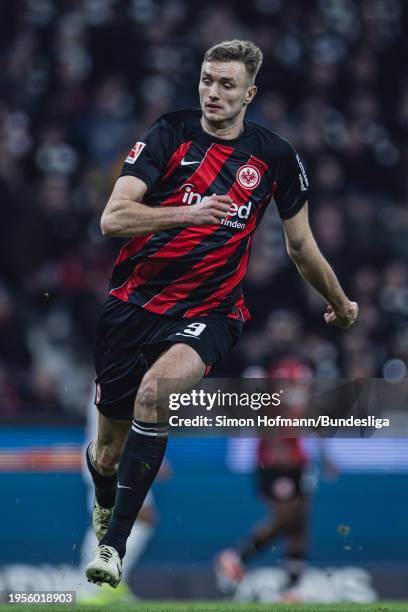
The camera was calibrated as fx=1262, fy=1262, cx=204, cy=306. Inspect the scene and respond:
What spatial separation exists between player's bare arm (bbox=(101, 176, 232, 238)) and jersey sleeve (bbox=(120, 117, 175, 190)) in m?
0.12

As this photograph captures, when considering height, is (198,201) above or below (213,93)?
below

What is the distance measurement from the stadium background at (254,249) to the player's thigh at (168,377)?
229cm

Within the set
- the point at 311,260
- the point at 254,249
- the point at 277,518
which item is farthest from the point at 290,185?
the point at 254,249

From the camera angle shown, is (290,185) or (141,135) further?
(141,135)

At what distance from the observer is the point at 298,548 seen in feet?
34.9

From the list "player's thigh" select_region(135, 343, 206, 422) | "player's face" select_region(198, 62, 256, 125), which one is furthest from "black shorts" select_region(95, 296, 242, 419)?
"player's face" select_region(198, 62, 256, 125)

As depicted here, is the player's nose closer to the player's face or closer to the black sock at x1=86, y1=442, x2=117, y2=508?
the player's face

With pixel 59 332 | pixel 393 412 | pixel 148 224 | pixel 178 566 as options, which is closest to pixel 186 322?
pixel 148 224

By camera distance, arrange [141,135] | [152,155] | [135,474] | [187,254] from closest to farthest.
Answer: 1. [135,474]
2. [152,155]
3. [187,254]
4. [141,135]

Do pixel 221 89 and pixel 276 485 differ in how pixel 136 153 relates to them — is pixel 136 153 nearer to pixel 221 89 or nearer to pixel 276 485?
pixel 221 89

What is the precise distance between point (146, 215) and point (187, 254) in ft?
1.68

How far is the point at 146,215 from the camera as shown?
6254mm

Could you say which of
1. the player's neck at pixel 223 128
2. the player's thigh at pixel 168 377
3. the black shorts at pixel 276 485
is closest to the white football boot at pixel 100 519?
the player's thigh at pixel 168 377

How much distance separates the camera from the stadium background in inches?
413
